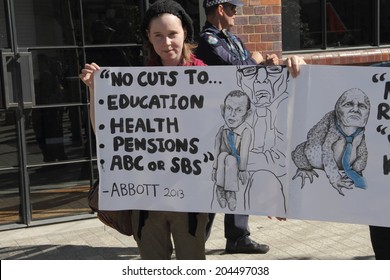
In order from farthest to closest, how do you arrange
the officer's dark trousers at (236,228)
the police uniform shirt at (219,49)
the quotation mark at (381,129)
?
the officer's dark trousers at (236,228), the police uniform shirt at (219,49), the quotation mark at (381,129)

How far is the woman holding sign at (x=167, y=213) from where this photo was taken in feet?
8.72

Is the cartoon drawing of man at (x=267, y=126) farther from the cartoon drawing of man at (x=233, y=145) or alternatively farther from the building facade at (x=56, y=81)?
the building facade at (x=56, y=81)

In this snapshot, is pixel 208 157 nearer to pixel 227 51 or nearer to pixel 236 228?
pixel 227 51

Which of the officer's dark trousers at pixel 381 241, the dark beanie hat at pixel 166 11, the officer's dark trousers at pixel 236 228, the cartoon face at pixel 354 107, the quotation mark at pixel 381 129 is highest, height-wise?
the dark beanie hat at pixel 166 11

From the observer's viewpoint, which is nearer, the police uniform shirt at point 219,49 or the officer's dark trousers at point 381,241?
the officer's dark trousers at point 381,241

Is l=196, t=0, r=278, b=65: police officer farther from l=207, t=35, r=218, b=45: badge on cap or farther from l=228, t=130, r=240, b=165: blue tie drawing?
l=228, t=130, r=240, b=165: blue tie drawing

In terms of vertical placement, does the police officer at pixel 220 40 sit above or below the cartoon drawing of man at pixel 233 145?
above

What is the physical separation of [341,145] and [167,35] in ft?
3.27

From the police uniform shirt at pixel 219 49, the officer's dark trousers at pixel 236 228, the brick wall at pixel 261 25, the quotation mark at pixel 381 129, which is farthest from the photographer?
the brick wall at pixel 261 25

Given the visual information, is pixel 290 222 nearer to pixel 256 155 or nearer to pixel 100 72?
pixel 256 155

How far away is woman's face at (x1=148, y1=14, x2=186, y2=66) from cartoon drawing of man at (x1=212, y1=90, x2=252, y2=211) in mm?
357

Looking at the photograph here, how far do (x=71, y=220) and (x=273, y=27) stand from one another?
283 centimetres

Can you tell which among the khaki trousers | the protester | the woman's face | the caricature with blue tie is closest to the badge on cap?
the protester

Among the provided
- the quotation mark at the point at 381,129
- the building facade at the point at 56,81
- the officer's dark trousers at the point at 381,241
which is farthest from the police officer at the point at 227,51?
the building facade at the point at 56,81
